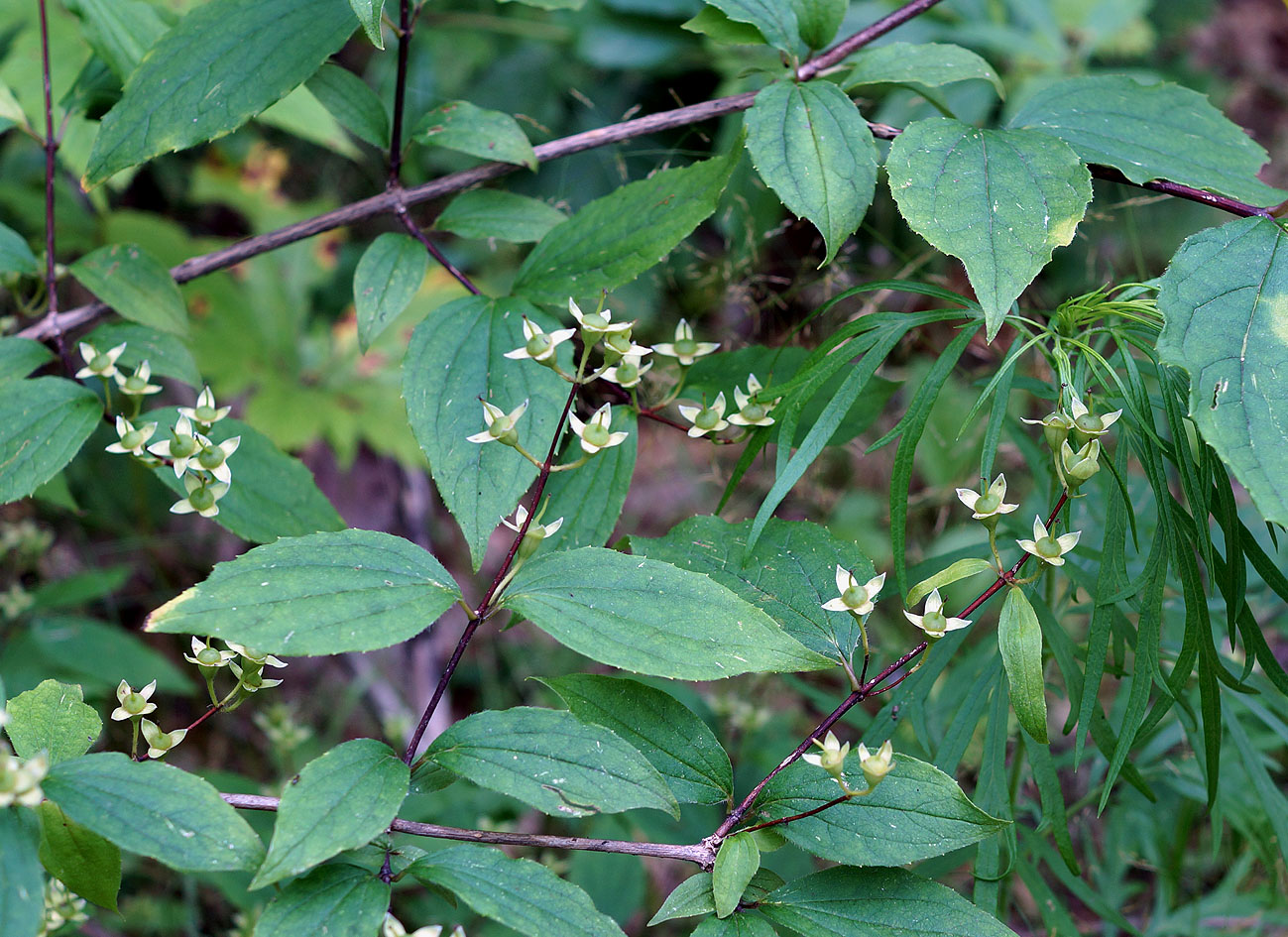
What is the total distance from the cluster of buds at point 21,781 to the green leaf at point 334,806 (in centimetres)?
17

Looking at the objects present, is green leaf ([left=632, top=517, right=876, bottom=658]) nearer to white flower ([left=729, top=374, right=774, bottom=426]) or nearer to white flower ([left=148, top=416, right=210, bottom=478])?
white flower ([left=729, top=374, right=774, bottom=426])

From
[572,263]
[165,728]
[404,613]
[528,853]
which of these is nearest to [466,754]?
[404,613]

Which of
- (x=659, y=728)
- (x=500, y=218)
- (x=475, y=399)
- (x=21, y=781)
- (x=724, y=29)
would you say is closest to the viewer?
(x=21, y=781)

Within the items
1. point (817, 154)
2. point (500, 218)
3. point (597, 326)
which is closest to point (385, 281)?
point (500, 218)

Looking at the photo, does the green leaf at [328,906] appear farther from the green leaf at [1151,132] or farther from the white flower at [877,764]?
the green leaf at [1151,132]

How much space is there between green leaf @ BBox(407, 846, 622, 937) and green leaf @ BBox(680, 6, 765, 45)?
916 mm

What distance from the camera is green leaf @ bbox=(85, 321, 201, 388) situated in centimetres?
123

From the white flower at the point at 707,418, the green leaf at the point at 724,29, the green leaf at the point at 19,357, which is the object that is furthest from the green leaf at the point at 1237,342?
the green leaf at the point at 19,357

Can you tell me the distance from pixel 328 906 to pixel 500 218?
32.4 inches

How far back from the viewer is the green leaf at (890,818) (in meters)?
0.80

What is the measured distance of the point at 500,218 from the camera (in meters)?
1.23

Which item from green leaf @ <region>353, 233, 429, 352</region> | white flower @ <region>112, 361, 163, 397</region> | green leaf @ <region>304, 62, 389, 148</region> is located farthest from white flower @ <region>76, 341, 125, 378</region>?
green leaf @ <region>304, 62, 389, 148</region>

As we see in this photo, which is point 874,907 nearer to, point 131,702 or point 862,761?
point 862,761

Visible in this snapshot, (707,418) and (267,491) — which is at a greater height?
(267,491)
